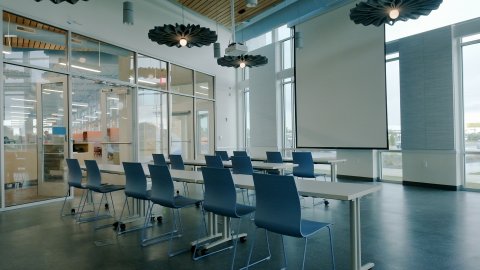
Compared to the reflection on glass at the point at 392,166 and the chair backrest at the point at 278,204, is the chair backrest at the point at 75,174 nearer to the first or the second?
the chair backrest at the point at 278,204

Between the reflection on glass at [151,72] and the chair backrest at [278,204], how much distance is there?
6.59 metres

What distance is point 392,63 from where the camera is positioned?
8.41 m

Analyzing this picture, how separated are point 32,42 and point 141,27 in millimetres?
2915

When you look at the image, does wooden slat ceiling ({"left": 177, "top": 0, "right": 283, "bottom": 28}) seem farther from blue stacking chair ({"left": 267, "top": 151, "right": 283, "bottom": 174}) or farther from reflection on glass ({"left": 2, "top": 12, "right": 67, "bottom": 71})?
Answer: blue stacking chair ({"left": 267, "top": 151, "right": 283, "bottom": 174})

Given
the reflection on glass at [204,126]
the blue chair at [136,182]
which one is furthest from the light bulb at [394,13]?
the reflection on glass at [204,126]

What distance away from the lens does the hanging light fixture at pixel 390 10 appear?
13.6ft

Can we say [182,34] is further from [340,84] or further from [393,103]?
[393,103]

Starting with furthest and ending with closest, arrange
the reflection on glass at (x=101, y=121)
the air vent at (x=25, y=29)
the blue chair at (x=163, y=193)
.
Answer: the reflection on glass at (x=101, y=121)
the air vent at (x=25, y=29)
the blue chair at (x=163, y=193)

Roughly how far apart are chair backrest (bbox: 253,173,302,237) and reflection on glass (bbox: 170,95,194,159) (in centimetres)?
713

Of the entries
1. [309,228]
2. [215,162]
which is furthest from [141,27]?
[309,228]

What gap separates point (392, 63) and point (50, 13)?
799 centimetres

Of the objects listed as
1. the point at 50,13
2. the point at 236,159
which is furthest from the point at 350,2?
the point at 50,13

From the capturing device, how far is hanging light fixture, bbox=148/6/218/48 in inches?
194

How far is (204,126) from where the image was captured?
11016mm
